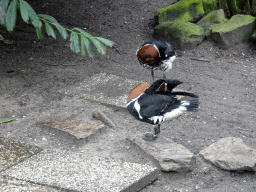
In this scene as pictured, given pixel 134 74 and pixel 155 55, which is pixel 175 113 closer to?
pixel 155 55

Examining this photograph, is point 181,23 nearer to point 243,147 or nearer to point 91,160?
→ point 243,147

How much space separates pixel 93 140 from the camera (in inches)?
123

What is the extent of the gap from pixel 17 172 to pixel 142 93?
3.74 feet

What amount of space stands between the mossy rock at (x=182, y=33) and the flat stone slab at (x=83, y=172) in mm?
3484

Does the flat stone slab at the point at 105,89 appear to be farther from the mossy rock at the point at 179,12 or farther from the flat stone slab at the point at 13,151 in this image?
the mossy rock at the point at 179,12

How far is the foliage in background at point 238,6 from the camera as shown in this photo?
6.18 metres

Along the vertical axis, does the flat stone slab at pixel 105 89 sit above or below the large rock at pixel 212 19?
below

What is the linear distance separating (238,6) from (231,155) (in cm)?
452

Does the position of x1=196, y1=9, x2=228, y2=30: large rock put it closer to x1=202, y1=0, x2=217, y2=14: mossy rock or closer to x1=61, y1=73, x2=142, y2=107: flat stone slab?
x1=202, y1=0, x2=217, y2=14: mossy rock

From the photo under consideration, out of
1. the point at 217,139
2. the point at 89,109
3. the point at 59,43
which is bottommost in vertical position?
the point at 217,139

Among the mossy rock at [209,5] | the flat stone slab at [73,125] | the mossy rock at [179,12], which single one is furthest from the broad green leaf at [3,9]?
the mossy rock at [209,5]

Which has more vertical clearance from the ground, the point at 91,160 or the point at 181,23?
the point at 181,23

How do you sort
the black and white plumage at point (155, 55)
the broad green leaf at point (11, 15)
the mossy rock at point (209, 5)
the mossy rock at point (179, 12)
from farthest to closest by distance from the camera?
1. the mossy rock at point (209, 5)
2. the mossy rock at point (179, 12)
3. the black and white plumage at point (155, 55)
4. the broad green leaf at point (11, 15)

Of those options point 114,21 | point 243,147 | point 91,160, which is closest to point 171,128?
point 243,147
